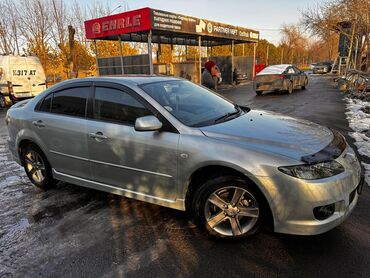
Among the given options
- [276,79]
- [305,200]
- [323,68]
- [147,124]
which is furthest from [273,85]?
[323,68]

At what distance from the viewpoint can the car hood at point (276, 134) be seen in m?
2.67

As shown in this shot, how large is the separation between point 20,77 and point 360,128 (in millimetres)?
14230

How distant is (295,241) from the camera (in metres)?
2.89

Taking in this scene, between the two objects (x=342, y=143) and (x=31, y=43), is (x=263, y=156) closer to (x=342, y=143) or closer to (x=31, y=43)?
(x=342, y=143)

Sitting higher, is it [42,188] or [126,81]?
[126,81]

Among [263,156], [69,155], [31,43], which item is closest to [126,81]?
[69,155]

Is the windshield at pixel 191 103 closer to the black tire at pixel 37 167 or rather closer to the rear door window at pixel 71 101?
the rear door window at pixel 71 101

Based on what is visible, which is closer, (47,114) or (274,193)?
(274,193)

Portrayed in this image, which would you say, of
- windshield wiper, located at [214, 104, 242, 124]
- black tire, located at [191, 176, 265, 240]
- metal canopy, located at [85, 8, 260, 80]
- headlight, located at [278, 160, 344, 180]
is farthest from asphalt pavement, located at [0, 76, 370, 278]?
metal canopy, located at [85, 8, 260, 80]

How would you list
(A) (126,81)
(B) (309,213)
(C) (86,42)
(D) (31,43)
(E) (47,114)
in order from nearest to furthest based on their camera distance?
(B) (309,213) < (A) (126,81) < (E) (47,114) < (D) (31,43) < (C) (86,42)

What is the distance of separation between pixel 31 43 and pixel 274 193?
30.0 meters

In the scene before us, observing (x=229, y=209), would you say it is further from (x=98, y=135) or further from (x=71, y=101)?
(x=71, y=101)

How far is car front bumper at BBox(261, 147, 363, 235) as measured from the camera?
8.14 feet

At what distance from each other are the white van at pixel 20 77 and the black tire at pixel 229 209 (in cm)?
1404
